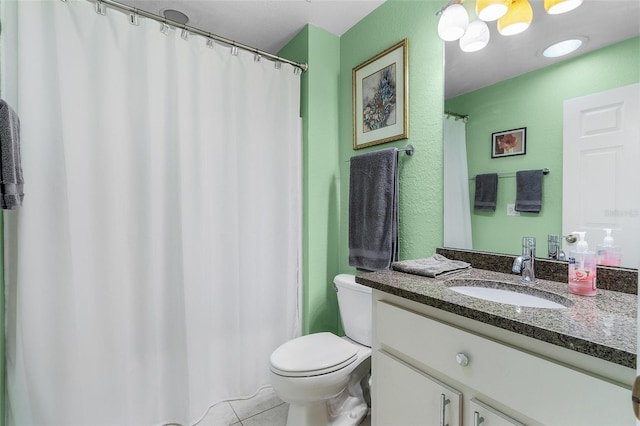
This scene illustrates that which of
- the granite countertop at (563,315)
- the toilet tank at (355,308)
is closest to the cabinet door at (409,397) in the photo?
the granite countertop at (563,315)

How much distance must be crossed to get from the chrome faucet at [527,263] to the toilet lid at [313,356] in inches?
31.7

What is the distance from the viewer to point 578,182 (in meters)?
0.97

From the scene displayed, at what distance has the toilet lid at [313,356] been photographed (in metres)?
1.25

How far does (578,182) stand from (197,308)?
1.78m

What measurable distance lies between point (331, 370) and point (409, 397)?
0.45 meters

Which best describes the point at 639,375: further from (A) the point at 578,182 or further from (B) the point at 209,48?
(B) the point at 209,48

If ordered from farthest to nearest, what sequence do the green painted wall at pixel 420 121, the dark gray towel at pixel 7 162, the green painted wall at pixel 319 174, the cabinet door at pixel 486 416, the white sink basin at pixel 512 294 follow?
the green painted wall at pixel 319 174 → the green painted wall at pixel 420 121 → the dark gray towel at pixel 7 162 → the white sink basin at pixel 512 294 → the cabinet door at pixel 486 416

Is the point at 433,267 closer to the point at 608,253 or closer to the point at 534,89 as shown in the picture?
the point at 608,253

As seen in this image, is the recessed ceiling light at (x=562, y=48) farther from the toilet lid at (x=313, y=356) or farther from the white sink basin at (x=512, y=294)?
the toilet lid at (x=313, y=356)

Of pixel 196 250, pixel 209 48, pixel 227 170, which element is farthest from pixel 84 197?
pixel 209 48

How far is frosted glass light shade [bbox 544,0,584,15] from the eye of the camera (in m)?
0.96

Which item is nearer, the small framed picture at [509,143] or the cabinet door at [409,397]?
the cabinet door at [409,397]

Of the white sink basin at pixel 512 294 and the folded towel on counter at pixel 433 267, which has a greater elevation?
the folded towel on counter at pixel 433 267

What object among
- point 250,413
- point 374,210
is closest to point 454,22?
point 374,210
